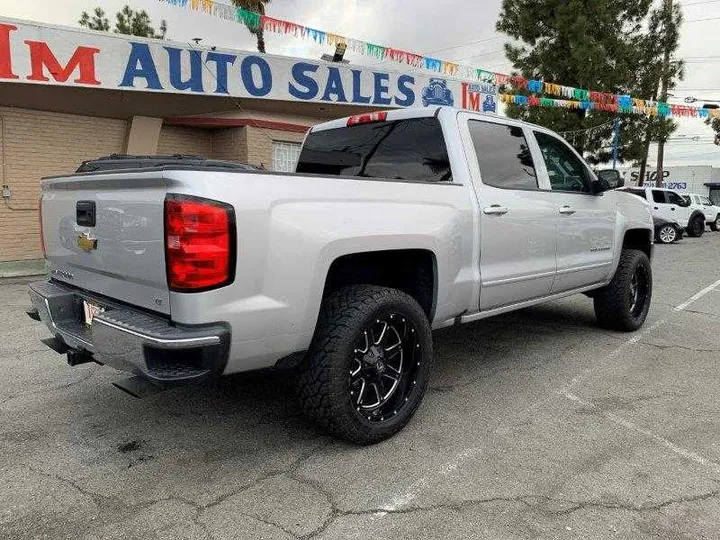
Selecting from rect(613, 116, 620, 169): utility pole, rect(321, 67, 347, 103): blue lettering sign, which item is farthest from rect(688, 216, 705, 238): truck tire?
rect(321, 67, 347, 103): blue lettering sign

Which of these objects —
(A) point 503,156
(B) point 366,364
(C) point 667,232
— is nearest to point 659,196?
(C) point 667,232

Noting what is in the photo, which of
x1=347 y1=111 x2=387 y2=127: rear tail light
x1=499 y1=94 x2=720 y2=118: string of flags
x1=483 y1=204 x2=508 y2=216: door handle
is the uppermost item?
x1=499 y1=94 x2=720 y2=118: string of flags

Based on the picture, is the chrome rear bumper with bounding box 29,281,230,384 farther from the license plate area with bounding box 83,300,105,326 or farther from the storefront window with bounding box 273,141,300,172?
the storefront window with bounding box 273,141,300,172

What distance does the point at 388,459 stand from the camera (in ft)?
9.84

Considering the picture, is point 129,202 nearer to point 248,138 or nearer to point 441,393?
point 441,393

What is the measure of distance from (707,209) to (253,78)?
2071cm

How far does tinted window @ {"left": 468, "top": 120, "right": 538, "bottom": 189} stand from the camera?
390cm

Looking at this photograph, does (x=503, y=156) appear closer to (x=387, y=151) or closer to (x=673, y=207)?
(x=387, y=151)

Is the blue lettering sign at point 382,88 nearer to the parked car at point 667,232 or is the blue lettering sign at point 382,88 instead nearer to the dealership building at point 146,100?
the dealership building at point 146,100

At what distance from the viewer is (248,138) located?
1159 cm

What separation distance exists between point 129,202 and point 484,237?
7.10ft

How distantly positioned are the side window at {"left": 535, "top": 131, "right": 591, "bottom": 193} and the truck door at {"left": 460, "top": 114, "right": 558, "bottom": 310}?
0.93 ft

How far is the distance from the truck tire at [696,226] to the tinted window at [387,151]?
20.2 m

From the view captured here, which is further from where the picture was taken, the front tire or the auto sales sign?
the front tire
